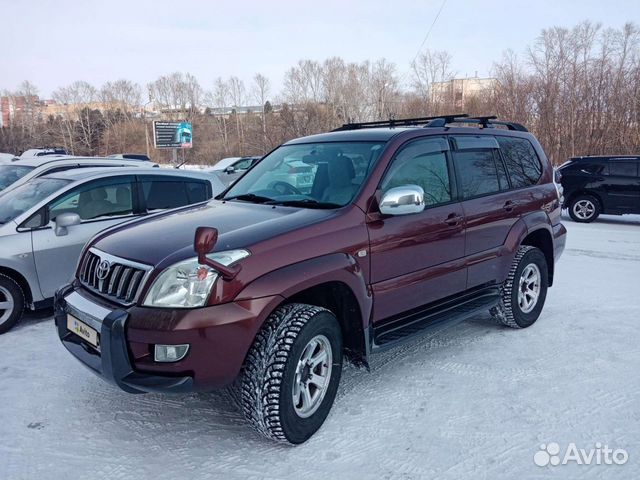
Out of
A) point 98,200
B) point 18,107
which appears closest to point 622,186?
point 98,200

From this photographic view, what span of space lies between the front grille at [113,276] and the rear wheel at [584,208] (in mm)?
12768

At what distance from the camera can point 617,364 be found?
422 centimetres

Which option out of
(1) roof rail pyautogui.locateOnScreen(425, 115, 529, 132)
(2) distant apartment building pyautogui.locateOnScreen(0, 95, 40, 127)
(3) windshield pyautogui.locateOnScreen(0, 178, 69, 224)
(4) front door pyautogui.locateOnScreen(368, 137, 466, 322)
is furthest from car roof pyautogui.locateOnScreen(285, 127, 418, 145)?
(2) distant apartment building pyautogui.locateOnScreen(0, 95, 40, 127)

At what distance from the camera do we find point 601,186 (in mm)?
12945

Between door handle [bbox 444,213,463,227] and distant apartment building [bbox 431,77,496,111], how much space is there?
33.4 meters

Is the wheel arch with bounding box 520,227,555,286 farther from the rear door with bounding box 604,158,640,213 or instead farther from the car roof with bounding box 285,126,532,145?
the rear door with bounding box 604,158,640,213

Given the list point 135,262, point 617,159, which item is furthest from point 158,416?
point 617,159

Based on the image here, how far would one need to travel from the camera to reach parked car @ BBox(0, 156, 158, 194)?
301 inches

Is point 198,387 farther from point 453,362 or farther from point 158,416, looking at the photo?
point 453,362

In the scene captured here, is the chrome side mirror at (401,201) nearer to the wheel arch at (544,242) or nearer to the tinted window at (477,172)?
the tinted window at (477,172)

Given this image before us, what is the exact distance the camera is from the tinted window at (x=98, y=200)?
216 inches

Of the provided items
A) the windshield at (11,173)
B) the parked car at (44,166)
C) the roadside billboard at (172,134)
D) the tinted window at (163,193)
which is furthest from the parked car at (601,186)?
the roadside billboard at (172,134)

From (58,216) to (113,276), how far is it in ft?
8.22

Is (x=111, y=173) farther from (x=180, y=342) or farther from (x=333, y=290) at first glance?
(x=180, y=342)
